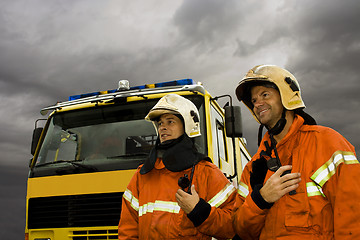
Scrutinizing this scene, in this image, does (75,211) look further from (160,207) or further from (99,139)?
(160,207)

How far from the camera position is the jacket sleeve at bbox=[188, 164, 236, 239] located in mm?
2186

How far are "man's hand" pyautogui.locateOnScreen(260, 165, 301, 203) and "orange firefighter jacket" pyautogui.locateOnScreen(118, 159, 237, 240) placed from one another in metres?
0.47

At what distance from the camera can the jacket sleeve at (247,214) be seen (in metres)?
1.96

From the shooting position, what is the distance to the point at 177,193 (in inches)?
88.0

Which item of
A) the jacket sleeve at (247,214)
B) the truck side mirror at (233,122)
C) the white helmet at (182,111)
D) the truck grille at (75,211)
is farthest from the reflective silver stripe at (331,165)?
the truck grille at (75,211)

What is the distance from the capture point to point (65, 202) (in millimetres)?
3906

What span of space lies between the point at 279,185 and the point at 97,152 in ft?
8.90

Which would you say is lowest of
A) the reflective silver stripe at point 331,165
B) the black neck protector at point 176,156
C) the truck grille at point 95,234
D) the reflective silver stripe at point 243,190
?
the truck grille at point 95,234

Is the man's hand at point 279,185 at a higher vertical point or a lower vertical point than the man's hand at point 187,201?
higher

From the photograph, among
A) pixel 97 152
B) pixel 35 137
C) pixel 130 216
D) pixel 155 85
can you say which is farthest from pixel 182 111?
pixel 35 137

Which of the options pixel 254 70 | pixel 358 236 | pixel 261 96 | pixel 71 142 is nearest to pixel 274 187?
pixel 358 236

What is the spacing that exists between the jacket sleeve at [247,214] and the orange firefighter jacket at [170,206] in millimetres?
139

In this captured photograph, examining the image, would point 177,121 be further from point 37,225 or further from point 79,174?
point 37,225

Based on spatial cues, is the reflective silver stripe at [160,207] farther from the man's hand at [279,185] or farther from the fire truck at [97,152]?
the fire truck at [97,152]
